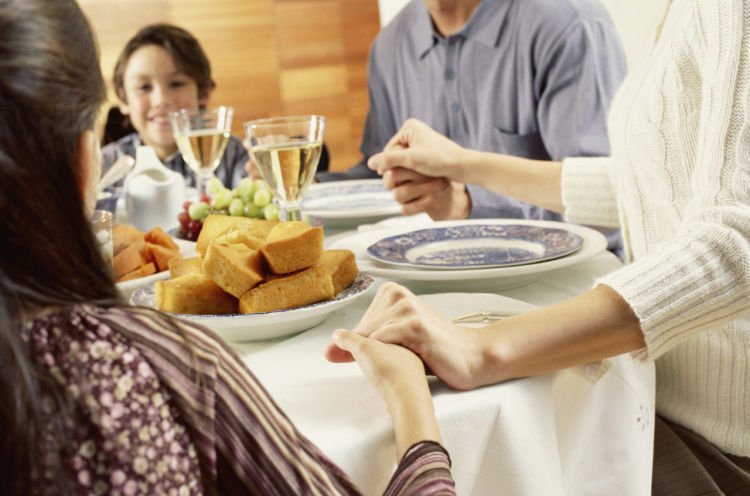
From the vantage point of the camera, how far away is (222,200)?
4.84ft

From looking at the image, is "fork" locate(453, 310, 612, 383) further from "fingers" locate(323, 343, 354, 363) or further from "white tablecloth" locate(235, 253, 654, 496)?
"fingers" locate(323, 343, 354, 363)

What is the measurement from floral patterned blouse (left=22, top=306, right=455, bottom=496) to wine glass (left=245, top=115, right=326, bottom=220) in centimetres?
71

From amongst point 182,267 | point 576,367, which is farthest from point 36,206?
point 576,367

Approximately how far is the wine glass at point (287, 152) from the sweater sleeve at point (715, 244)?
0.54 m

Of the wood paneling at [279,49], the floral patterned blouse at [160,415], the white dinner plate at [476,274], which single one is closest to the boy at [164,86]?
the wood paneling at [279,49]

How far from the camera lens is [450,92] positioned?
2396 millimetres

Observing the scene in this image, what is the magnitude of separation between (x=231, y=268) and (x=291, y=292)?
7 centimetres

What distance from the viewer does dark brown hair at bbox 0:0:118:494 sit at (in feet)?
1.70

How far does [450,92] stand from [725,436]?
1483 millimetres

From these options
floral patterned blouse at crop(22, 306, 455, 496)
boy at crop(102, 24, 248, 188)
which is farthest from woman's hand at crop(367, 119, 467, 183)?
boy at crop(102, 24, 248, 188)

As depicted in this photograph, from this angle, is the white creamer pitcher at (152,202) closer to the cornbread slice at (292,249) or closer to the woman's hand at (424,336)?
the cornbread slice at (292,249)

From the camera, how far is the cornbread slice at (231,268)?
0.92 metres

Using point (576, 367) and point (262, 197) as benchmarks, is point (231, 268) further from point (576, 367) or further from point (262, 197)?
point (262, 197)

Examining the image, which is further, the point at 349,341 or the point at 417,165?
the point at 417,165
